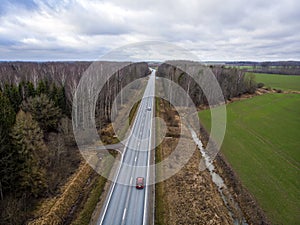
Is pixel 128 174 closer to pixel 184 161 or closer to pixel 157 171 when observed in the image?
pixel 157 171

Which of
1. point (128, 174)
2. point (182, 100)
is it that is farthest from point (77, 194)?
point (182, 100)

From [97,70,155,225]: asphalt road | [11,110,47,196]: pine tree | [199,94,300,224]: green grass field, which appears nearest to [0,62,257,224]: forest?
[11,110,47,196]: pine tree

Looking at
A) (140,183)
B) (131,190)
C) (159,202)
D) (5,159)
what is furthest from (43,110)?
(159,202)

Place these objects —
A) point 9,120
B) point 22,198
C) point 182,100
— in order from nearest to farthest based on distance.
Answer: point 22,198, point 9,120, point 182,100

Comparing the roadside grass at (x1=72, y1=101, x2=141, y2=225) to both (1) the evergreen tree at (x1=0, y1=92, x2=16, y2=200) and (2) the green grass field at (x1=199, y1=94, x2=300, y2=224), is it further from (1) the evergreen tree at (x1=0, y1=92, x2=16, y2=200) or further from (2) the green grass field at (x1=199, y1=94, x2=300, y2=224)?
(2) the green grass field at (x1=199, y1=94, x2=300, y2=224)

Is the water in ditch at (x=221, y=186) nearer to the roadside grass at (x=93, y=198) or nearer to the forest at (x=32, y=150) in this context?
the roadside grass at (x=93, y=198)

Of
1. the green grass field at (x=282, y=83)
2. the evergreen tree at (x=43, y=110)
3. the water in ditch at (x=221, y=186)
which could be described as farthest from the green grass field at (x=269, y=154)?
the green grass field at (x=282, y=83)

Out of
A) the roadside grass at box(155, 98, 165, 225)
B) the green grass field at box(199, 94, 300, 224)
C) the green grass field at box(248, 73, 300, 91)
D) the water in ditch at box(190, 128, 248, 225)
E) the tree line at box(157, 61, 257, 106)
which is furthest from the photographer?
the green grass field at box(248, 73, 300, 91)
